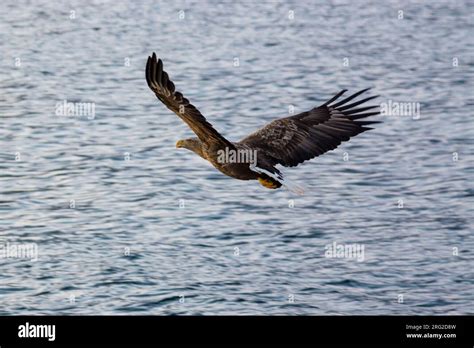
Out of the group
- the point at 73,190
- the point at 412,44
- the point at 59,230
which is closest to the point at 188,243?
the point at 59,230

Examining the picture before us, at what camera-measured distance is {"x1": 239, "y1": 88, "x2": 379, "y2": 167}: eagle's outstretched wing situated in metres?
14.7

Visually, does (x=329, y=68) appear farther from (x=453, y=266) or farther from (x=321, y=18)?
(x=453, y=266)

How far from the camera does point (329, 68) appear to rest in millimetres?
29750

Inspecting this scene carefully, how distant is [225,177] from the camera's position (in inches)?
842

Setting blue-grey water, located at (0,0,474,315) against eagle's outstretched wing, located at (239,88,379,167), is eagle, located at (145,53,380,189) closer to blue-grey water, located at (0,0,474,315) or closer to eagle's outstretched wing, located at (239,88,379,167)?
eagle's outstretched wing, located at (239,88,379,167)

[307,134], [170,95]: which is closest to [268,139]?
[307,134]

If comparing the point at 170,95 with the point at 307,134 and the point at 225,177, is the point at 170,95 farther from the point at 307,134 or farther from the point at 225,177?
the point at 225,177

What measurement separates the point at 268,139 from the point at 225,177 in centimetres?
651

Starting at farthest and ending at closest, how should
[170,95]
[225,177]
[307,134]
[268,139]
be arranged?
[225,177] → [307,134] → [268,139] → [170,95]

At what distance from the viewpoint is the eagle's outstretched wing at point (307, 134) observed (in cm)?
1473

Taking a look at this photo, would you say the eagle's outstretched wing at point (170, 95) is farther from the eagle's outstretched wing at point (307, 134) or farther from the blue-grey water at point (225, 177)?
the blue-grey water at point (225, 177)

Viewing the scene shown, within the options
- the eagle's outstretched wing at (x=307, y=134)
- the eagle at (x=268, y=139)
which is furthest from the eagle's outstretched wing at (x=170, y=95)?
the eagle's outstretched wing at (x=307, y=134)

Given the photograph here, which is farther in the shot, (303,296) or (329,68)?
(329,68)

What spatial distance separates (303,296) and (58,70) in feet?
47.2
